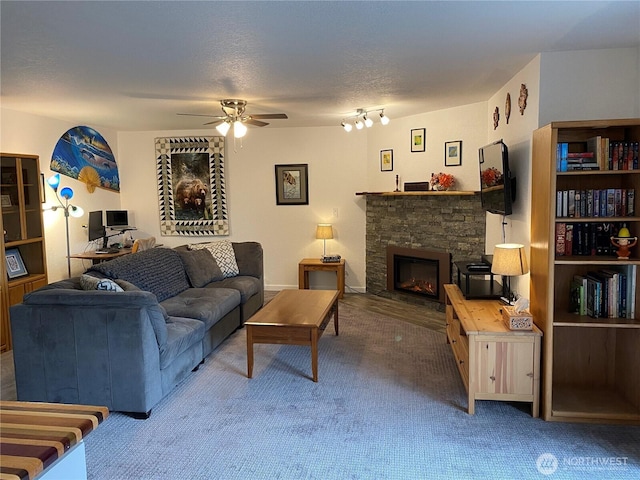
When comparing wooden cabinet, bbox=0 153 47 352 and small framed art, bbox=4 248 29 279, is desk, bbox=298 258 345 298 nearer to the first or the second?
wooden cabinet, bbox=0 153 47 352

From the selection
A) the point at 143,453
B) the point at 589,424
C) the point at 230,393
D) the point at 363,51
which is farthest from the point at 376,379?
the point at 363,51

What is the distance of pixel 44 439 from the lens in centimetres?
105

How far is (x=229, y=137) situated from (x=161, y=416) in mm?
4528

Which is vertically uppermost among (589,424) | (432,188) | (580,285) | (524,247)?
(432,188)

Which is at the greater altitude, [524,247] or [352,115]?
[352,115]

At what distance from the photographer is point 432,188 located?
218 inches

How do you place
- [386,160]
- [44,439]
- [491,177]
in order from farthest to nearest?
1. [386,160]
2. [491,177]
3. [44,439]

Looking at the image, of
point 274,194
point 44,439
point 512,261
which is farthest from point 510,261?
point 274,194

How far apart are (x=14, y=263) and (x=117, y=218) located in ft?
6.52

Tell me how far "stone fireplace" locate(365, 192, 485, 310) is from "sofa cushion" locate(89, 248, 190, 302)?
267cm

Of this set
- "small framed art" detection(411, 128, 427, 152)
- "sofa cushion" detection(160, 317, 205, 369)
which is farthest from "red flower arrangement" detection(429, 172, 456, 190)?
"sofa cushion" detection(160, 317, 205, 369)

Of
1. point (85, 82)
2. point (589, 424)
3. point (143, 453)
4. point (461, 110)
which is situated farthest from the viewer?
point (461, 110)

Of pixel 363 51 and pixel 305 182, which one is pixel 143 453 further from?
pixel 305 182

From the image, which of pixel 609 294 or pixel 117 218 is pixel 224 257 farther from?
pixel 609 294
